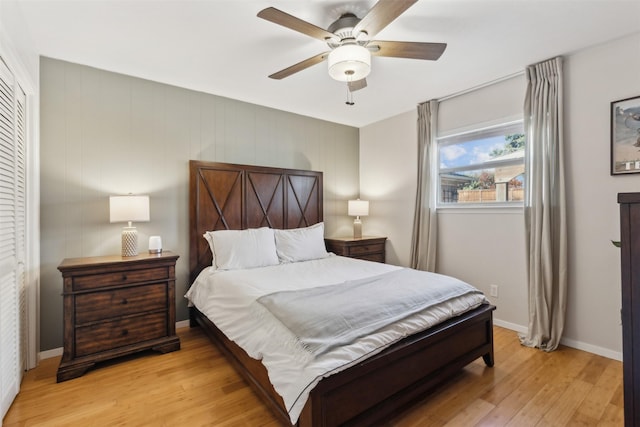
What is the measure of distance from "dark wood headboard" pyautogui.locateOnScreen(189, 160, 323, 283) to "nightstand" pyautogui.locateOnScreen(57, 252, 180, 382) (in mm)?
599

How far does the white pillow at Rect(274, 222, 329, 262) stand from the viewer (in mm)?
3400

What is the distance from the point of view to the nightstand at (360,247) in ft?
13.2

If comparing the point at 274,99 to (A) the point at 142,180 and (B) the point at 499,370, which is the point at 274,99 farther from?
(B) the point at 499,370

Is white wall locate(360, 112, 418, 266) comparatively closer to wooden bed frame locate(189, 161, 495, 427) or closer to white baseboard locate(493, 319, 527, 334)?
wooden bed frame locate(189, 161, 495, 427)

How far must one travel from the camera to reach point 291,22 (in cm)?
181

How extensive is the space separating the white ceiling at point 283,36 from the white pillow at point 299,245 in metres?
1.66

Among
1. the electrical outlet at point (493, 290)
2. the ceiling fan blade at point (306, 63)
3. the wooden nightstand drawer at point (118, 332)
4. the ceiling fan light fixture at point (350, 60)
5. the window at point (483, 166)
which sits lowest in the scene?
the wooden nightstand drawer at point (118, 332)

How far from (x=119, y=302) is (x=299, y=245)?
1.78 meters

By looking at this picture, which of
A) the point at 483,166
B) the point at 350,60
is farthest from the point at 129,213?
the point at 483,166

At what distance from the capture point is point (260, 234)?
3281mm

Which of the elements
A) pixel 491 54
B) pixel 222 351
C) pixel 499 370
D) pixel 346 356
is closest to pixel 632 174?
pixel 491 54

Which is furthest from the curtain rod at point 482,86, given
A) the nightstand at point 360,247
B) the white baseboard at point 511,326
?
the white baseboard at point 511,326

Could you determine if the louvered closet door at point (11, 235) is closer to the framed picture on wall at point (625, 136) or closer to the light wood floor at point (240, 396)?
the light wood floor at point (240, 396)

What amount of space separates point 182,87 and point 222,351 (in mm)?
2762
